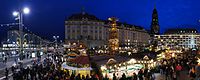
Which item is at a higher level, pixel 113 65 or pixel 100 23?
pixel 100 23

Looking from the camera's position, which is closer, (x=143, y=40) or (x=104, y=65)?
(x=104, y=65)

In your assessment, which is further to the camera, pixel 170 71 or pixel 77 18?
pixel 77 18

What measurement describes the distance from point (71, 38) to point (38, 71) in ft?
300

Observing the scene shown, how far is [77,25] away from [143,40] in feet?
197

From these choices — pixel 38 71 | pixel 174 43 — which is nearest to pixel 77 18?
pixel 174 43

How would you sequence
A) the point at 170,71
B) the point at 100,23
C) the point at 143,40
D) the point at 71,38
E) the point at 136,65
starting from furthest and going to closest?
the point at 143,40 < the point at 100,23 < the point at 71,38 < the point at 136,65 < the point at 170,71

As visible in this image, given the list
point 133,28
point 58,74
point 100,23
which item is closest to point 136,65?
point 58,74

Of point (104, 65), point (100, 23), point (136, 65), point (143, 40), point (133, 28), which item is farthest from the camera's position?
point (143, 40)

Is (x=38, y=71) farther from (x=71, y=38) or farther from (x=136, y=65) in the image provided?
(x=71, y=38)

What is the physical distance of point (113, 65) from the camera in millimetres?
22625

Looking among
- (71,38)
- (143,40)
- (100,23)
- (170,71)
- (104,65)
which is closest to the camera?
(104,65)

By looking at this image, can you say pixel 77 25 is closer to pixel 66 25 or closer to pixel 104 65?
pixel 66 25

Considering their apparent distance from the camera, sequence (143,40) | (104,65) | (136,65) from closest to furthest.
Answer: (104,65), (136,65), (143,40)

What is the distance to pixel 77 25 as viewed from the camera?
120875 mm
